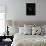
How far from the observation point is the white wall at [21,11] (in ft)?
16.2

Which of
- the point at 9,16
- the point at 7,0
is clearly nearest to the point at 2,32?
the point at 9,16

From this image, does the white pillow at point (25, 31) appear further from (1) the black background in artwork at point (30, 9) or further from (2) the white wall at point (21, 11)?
(1) the black background in artwork at point (30, 9)

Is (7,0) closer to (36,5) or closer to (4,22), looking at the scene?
(4,22)

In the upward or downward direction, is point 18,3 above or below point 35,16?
above

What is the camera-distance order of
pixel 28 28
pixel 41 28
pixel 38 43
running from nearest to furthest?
1. pixel 38 43
2. pixel 28 28
3. pixel 41 28

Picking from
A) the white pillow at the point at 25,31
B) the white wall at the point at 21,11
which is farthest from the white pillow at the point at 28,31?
the white wall at the point at 21,11

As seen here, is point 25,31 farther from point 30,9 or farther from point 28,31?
point 30,9

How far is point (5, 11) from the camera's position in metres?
4.92

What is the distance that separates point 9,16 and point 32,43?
7.65 feet

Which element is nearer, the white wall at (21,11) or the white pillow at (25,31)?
the white pillow at (25,31)

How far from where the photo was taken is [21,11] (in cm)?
496

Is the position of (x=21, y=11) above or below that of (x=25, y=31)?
above

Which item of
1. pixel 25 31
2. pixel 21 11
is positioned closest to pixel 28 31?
pixel 25 31

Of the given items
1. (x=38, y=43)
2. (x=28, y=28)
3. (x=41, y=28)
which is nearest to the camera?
(x=38, y=43)
